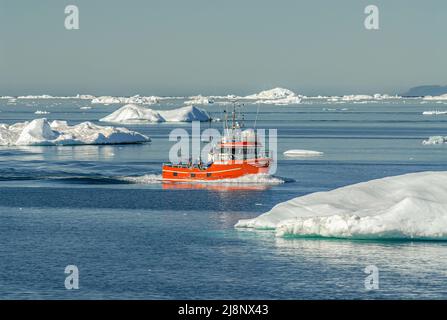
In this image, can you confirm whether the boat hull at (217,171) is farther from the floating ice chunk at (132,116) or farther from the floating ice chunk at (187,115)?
the floating ice chunk at (187,115)

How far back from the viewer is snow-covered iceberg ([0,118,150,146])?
345 ft

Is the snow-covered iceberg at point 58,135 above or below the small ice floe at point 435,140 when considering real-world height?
above

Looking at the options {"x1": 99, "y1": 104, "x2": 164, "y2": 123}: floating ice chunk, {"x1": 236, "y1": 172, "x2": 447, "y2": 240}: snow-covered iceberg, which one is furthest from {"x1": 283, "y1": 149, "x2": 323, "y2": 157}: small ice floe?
{"x1": 99, "y1": 104, "x2": 164, "y2": 123}: floating ice chunk

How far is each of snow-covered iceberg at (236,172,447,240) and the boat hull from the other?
24047 mm

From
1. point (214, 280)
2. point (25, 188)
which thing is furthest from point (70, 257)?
point (25, 188)

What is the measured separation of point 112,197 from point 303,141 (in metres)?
65.2

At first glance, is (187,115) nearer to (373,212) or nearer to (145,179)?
(145,179)

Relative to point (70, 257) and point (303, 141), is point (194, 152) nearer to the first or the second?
point (303, 141)

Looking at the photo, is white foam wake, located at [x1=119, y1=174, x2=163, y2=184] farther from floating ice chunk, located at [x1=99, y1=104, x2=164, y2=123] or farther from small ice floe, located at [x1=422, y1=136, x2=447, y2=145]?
floating ice chunk, located at [x1=99, y1=104, x2=164, y2=123]

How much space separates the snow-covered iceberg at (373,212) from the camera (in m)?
35.2

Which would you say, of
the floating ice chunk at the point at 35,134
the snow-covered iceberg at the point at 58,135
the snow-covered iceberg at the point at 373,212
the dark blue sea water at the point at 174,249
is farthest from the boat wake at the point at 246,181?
the snow-covered iceberg at the point at 58,135

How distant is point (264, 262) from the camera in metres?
33.1

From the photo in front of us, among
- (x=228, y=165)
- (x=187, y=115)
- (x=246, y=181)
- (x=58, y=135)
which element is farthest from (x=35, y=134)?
(x=187, y=115)

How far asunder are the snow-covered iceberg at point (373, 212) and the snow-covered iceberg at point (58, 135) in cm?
6833
